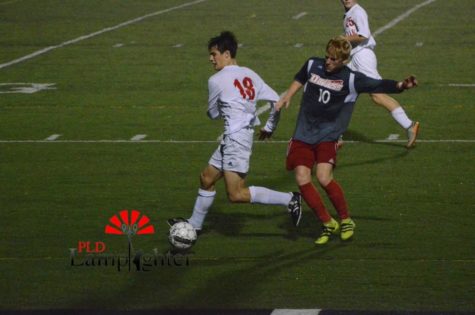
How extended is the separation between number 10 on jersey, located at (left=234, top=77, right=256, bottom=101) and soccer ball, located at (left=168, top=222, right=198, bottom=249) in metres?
1.29

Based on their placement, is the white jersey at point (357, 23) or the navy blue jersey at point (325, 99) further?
the white jersey at point (357, 23)

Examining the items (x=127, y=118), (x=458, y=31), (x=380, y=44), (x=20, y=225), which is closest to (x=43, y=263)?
(x=20, y=225)

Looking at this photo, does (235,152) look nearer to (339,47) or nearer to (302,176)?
(302,176)

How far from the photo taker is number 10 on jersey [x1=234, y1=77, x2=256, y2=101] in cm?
1345

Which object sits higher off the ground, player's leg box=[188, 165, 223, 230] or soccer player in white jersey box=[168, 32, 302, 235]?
soccer player in white jersey box=[168, 32, 302, 235]

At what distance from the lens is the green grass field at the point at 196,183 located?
12109 mm

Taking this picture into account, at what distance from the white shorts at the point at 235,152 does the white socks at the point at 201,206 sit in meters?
0.29

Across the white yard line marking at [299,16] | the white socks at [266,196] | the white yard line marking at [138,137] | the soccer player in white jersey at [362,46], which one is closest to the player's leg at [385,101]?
the soccer player in white jersey at [362,46]

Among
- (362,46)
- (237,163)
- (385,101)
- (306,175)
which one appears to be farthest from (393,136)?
(237,163)

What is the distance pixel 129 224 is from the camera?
14609mm

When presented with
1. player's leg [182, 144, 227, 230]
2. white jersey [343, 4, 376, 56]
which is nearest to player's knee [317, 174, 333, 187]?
player's leg [182, 144, 227, 230]

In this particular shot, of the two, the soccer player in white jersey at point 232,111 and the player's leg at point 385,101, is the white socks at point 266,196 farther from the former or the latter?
the player's leg at point 385,101

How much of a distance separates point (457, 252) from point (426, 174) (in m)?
4.18

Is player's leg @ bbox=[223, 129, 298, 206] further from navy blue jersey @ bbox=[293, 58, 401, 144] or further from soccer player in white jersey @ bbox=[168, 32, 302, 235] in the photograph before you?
navy blue jersey @ bbox=[293, 58, 401, 144]
